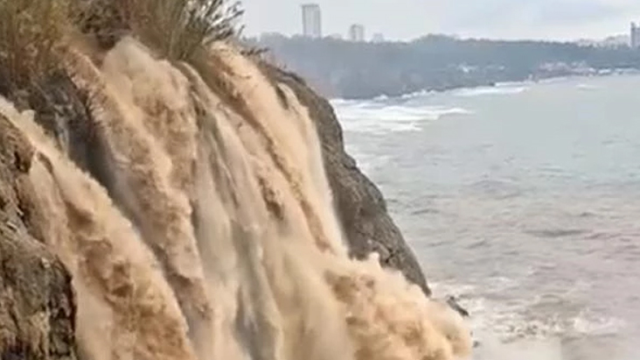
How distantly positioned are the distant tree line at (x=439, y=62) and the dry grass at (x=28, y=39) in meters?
40.4

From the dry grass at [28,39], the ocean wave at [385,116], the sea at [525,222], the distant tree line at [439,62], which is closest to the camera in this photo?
the dry grass at [28,39]

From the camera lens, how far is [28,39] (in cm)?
780

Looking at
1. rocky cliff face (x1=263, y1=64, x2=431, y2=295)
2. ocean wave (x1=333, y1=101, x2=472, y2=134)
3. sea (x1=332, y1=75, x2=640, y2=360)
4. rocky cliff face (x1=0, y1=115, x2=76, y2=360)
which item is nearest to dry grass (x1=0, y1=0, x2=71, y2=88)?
rocky cliff face (x1=0, y1=115, x2=76, y2=360)

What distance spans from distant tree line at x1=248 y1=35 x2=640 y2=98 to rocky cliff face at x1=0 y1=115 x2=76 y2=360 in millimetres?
42360

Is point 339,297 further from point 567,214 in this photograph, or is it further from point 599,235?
point 567,214

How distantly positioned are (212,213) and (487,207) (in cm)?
1636

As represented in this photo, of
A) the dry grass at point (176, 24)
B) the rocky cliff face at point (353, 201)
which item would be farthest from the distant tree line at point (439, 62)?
the dry grass at point (176, 24)

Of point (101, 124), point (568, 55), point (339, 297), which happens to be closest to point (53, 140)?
point (101, 124)

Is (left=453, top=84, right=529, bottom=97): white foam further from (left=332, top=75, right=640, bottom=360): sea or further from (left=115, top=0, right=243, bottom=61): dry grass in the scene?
(left=115, top=0, right=243, bottom=61): dry grass

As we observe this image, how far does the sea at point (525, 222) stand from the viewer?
14936 mm

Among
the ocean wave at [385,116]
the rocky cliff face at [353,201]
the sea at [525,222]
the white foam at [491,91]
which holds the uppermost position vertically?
the rocky cliff face at [353,201]

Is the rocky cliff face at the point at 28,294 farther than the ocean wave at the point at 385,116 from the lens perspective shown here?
No

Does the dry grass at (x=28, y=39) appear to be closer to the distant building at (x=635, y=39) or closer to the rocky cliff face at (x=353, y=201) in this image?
the rocky cliff face at (x=353, y=201)

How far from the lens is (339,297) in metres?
10.3
